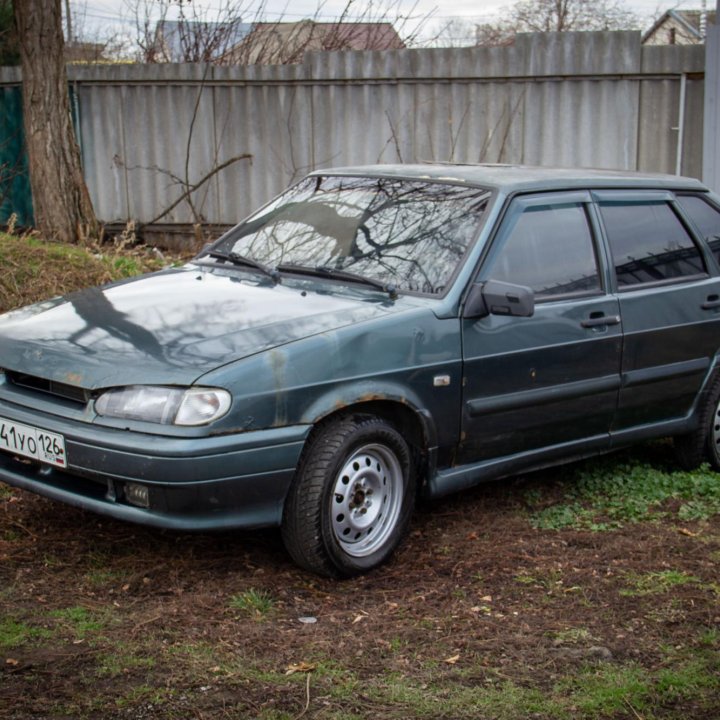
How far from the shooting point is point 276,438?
4.14 meters

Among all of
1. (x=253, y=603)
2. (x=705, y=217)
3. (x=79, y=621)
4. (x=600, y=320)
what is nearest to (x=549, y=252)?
(x=600, y=320)

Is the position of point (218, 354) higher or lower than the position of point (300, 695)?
higher

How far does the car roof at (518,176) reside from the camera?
5258 millimetres

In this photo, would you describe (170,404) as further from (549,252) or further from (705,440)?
(705,440)

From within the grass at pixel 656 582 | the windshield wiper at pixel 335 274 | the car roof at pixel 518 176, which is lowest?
the grass at pixel 656 582

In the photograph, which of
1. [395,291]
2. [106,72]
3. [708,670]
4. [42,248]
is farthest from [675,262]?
[106,72]

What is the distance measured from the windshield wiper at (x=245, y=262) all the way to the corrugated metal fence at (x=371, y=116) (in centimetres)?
589

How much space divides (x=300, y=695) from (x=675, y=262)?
11.4 ft

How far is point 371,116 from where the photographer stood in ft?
36.8

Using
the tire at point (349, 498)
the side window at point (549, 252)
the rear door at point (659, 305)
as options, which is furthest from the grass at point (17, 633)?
the rear door at point (659, 305)

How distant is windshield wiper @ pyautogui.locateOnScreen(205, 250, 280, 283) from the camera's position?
201 inches

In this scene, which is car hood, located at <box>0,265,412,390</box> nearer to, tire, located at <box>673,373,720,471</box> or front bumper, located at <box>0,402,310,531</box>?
front bumper, located at <box>0,402,310,531</box>

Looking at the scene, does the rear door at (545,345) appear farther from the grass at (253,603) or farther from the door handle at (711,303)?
the grass at (253,603)

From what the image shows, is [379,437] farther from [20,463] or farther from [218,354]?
[20,463]
